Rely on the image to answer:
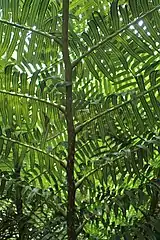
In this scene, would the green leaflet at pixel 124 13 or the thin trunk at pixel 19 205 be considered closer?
the green leaflet at pixel 124 13

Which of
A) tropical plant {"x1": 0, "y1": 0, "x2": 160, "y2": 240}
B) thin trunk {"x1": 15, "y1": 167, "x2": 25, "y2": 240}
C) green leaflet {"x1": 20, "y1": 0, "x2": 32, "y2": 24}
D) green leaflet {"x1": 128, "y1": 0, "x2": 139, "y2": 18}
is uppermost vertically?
green leaflet {"x1": 20, "y1": 0, "x2": 32, "y2": 24}

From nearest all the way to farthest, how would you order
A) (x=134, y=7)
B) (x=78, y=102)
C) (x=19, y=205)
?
1. (x=134, y=7)
2. (x=78, y=102)
3. (x=19, y=205)

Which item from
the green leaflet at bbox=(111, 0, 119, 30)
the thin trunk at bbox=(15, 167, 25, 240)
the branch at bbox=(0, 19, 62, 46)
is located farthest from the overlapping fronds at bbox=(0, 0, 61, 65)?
the thin trunk at bbox=(15, 167, 25, 240)

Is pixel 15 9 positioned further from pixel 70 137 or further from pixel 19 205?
pixel 19 205

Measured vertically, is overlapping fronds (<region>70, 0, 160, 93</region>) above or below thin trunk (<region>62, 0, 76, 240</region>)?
above

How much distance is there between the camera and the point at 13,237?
937 mm

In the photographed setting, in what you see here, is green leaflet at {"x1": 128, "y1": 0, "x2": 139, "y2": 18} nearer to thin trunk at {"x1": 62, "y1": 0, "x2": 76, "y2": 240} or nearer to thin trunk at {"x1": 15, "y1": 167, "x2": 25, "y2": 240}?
thin trunk at {"x1": 62, "y1": 0, "x2": 76, "y2": 240}

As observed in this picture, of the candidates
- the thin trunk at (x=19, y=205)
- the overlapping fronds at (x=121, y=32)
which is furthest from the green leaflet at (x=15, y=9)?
the thin trunk at (x=19, y=205)

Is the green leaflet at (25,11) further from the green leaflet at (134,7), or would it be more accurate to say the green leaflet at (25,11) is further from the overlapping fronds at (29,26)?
the green leaflet at (134,7)

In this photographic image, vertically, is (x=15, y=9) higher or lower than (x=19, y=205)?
higher

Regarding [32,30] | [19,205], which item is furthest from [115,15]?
[19,205]

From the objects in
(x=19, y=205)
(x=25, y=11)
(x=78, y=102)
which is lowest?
(x=19, y=205)

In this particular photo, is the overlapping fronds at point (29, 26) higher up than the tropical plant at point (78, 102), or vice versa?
the overlapping fronds at point (29, 26)

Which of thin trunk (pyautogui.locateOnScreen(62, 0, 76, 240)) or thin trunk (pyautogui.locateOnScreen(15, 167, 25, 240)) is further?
thin trunk (pyautogui.locateOnScreen(15, 167, 25, 240))
